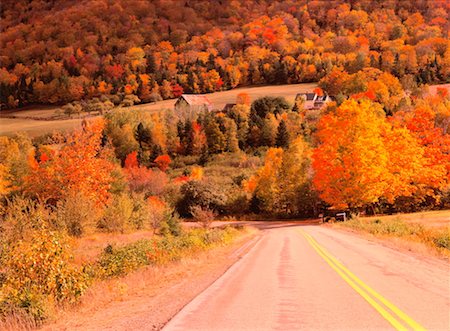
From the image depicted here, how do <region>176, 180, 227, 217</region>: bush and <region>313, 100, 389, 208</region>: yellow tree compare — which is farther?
<region>176, 180, 227, 217</region>: bush

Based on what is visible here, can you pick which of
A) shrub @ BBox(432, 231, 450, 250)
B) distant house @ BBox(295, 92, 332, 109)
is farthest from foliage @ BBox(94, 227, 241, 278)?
distant house @ BBox(295, 92, 332, 109)

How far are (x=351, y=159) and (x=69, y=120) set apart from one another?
121 meters

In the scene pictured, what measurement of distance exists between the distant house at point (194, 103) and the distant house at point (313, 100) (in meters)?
30.6

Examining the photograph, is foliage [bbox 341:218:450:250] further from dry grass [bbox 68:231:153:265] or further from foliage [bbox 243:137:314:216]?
foliage [bbox 243:137:314:216]

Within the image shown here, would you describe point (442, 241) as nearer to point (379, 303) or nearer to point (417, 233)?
point (417, 233)

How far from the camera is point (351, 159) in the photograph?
42.8 meters

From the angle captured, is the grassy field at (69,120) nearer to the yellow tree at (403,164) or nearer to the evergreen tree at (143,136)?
the evergreen tree at (143,136)

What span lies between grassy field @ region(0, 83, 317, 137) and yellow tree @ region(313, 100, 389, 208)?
91800 mm

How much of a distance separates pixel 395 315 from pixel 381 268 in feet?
20.0

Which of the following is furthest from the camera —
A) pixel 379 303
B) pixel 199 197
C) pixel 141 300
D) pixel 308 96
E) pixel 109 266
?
pixel 308 96

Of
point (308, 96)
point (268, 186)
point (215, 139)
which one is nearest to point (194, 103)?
point (308, 96)

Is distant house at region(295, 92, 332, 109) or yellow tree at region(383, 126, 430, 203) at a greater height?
distant house at region(295, 92, 332, 109)

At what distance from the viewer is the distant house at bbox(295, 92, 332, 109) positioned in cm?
13662

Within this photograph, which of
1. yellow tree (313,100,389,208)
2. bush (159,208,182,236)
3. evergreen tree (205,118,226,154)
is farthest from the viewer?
evergreen tree (205,118,226,154)
